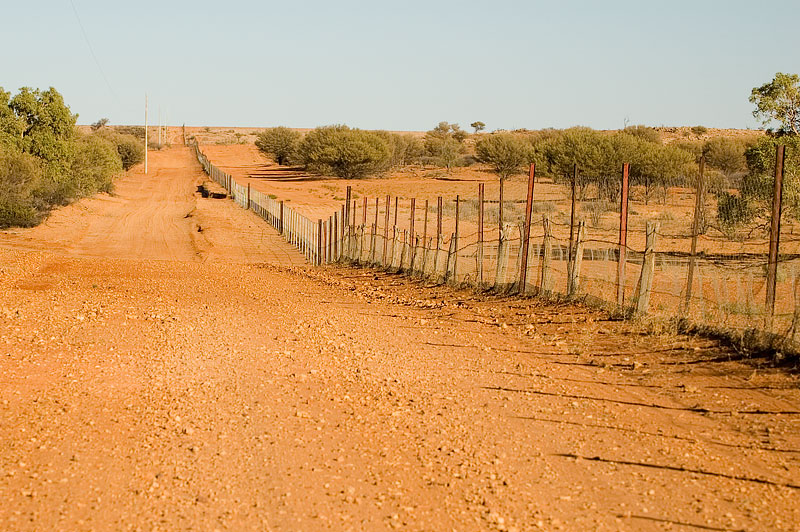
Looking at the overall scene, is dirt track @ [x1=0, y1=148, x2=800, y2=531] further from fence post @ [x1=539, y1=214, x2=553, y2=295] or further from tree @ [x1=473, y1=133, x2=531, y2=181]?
tree @ [x1=473, y1=133, x2=531, y2=181]

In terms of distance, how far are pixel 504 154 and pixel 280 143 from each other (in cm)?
4470

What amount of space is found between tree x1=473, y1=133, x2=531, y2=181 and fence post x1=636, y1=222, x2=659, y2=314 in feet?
206

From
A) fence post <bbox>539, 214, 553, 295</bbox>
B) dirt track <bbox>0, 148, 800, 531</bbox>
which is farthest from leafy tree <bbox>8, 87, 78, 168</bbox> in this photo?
fence post <bbox>539, 214, 553, 295</bbox>

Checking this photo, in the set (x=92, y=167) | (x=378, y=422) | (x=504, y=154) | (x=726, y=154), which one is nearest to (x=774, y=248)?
(x=378, y=422)

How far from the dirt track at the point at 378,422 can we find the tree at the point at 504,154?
61943mm

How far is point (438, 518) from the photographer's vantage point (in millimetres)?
5418

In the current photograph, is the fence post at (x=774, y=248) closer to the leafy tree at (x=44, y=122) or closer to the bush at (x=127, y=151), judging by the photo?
the leafy tree at (x=44, y=122)

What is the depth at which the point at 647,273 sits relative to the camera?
1248 cm

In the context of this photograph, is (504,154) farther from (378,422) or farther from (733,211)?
(378,422)

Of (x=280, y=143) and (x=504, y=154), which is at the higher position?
(x=280, y=143)

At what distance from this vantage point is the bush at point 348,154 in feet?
262

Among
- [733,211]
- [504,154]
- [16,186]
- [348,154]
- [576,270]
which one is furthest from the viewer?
[348,154]

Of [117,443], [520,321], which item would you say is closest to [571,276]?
[520,321]

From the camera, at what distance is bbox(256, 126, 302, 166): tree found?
11059cm
